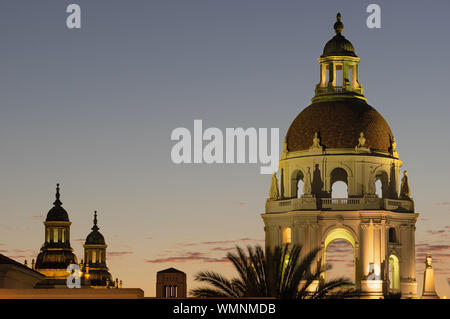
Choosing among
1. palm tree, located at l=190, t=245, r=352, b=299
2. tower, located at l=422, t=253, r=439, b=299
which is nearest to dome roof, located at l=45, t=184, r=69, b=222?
tower, located at l=422, t=253, r=439, b=299

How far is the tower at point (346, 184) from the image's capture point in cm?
10806

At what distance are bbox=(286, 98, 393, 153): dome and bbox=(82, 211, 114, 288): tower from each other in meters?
85.7

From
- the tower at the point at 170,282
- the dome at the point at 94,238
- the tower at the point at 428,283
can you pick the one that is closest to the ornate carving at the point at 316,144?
the tower at the point at 428,283

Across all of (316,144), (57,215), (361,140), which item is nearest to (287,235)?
(316,144)

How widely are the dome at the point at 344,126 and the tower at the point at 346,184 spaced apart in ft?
0.27

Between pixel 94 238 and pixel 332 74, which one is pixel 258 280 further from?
pixel 94 238

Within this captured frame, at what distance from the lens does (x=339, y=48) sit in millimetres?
111625

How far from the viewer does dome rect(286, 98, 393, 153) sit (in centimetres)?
11094

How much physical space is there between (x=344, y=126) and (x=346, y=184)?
16.9ft

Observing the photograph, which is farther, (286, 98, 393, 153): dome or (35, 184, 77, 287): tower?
(35, 184, 77, 287): tower

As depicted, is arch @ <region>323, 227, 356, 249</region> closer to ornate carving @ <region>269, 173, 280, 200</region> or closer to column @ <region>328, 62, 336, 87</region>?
ornate carving @ <region>269, 173, 280, 200</region>
